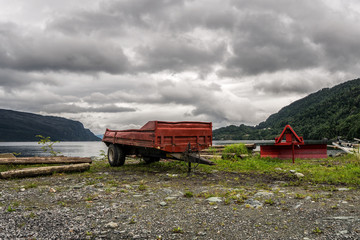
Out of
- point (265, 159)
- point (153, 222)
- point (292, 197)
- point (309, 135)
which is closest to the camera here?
point (153, 222)

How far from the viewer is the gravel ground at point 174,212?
4.48 meters

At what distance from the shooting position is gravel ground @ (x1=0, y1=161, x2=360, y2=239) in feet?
14.7

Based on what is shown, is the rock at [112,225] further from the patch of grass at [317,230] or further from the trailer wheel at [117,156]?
the trailer wheel at [117,156]

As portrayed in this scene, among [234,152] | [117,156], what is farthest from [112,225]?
[234,152]

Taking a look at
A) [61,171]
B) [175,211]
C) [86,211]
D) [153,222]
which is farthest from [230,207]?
[61,171]

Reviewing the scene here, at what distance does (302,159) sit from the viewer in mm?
16984

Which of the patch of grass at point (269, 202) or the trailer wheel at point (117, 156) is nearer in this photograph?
the patch of grass at point (269, 202)

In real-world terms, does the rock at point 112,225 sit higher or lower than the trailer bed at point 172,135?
lower

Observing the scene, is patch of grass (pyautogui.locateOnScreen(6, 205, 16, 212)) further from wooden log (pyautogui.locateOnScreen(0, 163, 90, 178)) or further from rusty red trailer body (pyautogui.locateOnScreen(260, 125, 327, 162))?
rusty red trailer body (pyautogui.locateOnScreen(260, 125, 327, 162))

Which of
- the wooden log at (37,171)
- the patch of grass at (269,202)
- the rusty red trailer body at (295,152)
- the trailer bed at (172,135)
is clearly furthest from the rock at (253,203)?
the rusty red trailer body at (295,152)

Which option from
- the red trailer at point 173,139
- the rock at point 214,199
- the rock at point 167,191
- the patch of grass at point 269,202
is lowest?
the rock at point 167,191

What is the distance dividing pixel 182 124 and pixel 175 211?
19.5 feet

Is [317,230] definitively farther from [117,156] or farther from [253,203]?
[117,156]

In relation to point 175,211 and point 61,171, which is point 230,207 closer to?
point 175,211
